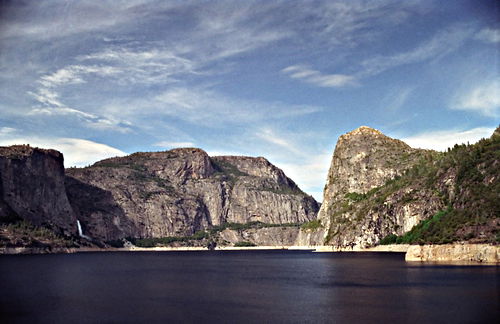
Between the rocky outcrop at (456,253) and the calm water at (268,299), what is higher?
the rocky outcrop at (456,253)

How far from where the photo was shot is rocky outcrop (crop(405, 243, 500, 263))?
113m

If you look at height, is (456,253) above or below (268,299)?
above

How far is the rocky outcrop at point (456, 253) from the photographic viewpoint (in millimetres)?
112775

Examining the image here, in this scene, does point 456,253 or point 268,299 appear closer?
point 268,299

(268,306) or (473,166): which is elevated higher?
(473,166)

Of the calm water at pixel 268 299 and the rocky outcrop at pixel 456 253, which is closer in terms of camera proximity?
the calm water at pixel 268 299

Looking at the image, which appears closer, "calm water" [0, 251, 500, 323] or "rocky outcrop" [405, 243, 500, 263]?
"calm water" [0, 251, 500, 323]

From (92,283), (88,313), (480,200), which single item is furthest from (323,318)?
(480,200)

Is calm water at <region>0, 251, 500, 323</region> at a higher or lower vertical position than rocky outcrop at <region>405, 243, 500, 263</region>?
lower

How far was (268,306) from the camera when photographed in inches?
2576

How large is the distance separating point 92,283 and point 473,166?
138 metres


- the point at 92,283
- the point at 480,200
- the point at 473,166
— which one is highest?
the point at 473,166

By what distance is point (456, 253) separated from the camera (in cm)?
12625

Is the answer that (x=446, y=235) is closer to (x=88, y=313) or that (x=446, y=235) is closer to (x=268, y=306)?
(x=268, y=306)
